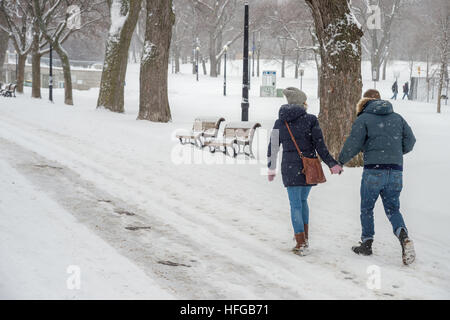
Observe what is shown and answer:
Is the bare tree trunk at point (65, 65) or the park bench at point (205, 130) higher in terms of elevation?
the bare tree trunk at point (65, 65)

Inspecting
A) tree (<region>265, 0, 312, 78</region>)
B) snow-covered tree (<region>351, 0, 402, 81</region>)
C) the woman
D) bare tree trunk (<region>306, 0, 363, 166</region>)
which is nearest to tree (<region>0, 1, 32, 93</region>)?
tree (<region>265, 0, 312, 78</region>)

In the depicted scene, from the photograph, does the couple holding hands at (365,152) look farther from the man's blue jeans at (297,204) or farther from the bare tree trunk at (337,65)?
the bare tree trunk at (337,65)

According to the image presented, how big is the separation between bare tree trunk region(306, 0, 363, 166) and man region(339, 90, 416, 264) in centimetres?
527

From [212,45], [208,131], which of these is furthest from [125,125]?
[212,45]

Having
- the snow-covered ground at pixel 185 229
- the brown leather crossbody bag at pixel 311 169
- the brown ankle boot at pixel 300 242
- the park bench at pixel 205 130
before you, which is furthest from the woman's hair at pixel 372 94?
the park bench at pixel 205 130

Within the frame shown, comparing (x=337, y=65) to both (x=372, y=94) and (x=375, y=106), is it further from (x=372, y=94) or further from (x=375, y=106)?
(x=375, y=106)

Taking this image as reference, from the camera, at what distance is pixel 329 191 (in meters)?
9.44

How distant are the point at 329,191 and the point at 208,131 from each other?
6055 mm

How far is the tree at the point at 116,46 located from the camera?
21750 millimetres

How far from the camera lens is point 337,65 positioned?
35.5ft

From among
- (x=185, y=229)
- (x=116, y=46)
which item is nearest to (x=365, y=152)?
(x=185, y=229)

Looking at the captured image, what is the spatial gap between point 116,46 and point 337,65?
13.1 m

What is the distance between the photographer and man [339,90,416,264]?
5.53 metres
